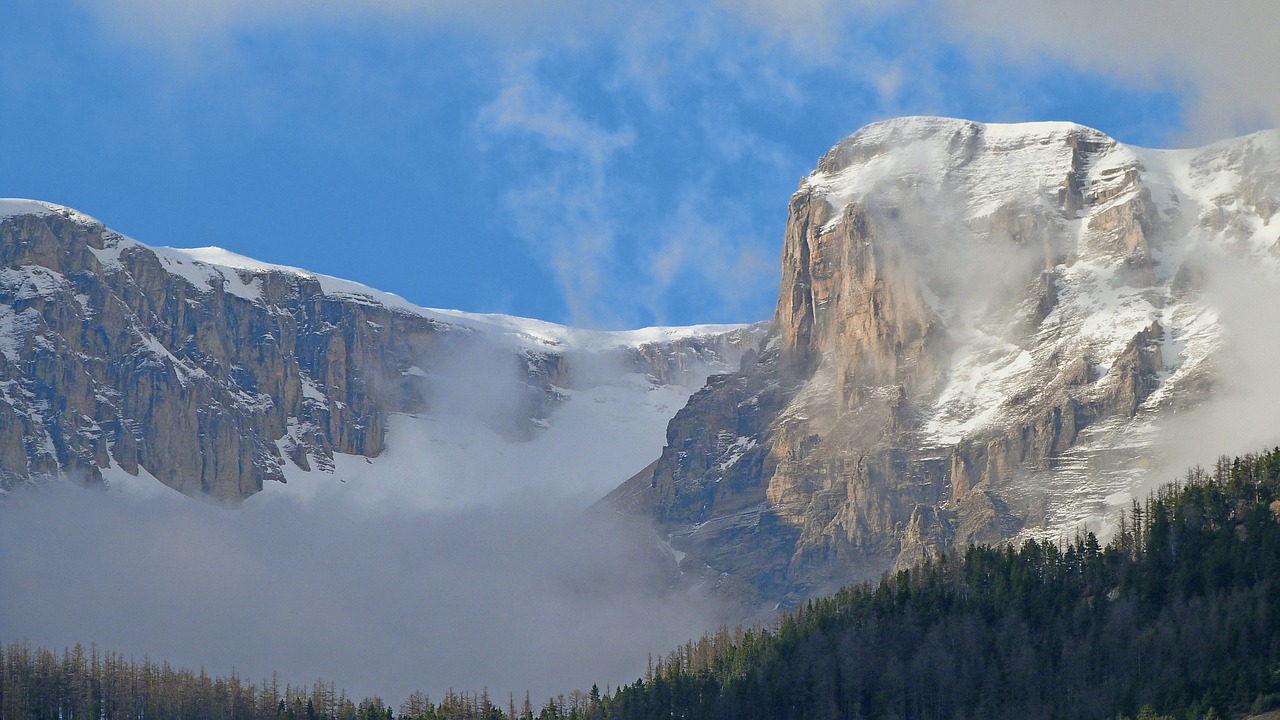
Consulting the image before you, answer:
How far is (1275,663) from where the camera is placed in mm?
195750

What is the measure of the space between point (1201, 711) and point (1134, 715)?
8227 mm

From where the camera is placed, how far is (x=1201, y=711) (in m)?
192

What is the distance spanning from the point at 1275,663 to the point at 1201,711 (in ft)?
28.1

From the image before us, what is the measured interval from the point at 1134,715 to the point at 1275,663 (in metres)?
12.8

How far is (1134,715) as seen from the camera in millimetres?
199500
